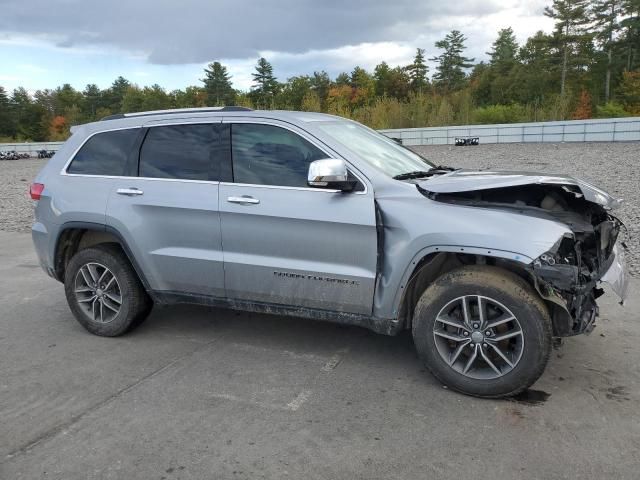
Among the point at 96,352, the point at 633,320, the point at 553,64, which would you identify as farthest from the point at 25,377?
the point at 553,64

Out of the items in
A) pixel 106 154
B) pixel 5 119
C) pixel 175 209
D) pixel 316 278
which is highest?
pixel 5 119

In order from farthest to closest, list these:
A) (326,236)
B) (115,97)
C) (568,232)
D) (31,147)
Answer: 1. (115,97)
2. (31,147)
3. (326,236)
4. (568,232)

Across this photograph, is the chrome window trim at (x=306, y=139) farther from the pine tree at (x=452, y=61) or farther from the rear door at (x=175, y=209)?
the pine tree at (x=452, y=61)

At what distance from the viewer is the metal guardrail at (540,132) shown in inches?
982

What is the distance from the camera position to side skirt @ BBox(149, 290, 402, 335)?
390 centimetres

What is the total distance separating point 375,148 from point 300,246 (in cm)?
112

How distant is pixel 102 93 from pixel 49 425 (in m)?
106

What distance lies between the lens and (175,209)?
4.36 m

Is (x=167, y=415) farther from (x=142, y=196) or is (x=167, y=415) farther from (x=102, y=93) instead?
(x=102, y=93)

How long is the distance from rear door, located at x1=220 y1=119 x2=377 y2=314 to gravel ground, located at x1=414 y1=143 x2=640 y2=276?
4.13 metres

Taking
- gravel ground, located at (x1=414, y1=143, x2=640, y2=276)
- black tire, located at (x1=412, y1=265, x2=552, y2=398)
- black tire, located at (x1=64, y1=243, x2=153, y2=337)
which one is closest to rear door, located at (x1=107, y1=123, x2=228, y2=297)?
black tire, located at (x1=64, y1=243, x2=153, y2=337)

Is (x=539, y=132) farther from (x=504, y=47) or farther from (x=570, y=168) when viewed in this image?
(x=504, y=47)

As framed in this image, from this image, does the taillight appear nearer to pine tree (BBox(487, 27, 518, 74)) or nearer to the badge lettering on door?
the badge lettering on door

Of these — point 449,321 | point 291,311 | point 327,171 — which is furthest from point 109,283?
point 449,321
